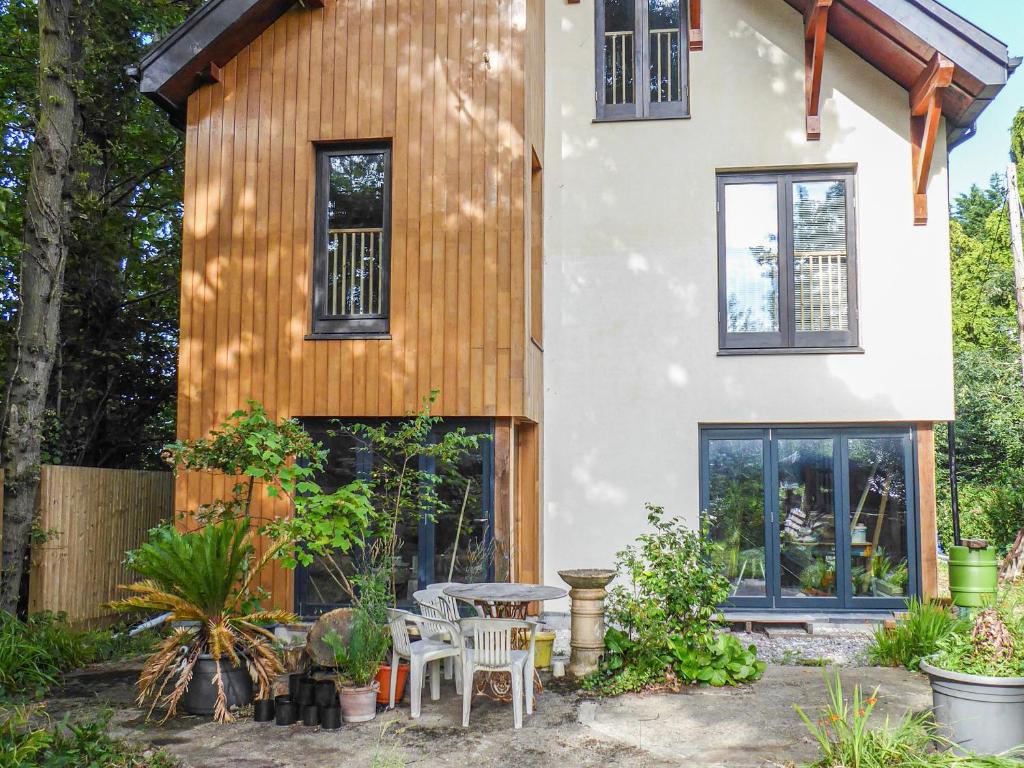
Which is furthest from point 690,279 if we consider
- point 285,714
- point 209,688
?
point 209,688

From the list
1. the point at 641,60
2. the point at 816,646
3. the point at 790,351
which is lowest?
the point at 816,646

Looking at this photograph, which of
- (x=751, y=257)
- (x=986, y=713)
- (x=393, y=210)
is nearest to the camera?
(x=986, y=713)

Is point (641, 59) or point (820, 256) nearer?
point (820, 256)

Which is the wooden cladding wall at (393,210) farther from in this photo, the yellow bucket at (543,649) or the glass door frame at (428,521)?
the yellow bucket at (543,649)

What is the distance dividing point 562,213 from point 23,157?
6716 millimetres

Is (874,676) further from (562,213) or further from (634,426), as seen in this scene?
(562,213)

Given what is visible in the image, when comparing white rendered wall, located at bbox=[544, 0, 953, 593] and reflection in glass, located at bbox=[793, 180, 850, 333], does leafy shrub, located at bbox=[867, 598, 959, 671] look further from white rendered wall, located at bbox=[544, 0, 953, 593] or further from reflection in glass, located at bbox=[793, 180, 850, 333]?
reflection in glass, located at bbox=[793, 180, 850, 333]

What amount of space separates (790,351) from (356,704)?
5.73 meters

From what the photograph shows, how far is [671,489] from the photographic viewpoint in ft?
30.9

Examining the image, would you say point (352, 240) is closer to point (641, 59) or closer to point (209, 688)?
point (641, 59)

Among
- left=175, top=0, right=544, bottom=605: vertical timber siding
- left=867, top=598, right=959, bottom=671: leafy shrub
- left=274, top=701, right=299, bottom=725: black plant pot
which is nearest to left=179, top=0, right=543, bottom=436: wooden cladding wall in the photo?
left=175, top=0, right=544, bottom=605: vertical timber siding

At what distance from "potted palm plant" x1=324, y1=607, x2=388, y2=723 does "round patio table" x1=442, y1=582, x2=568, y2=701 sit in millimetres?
656

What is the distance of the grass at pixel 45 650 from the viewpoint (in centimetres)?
652

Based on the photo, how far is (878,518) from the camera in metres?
9.16
